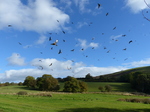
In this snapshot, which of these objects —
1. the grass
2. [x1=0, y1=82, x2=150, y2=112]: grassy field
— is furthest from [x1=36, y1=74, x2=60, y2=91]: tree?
the grass

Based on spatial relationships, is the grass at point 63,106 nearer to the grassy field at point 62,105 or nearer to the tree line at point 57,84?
the grassy field at point 62,105

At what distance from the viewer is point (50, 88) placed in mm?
95438

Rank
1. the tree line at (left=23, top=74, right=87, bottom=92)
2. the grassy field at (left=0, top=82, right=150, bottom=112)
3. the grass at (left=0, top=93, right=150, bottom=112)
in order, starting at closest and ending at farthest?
the grass at (left=0, top=93, right=150, bottom=112), the grassy field at (left=0, top=82, right=150, bottom=112), the tree line at (left=23, top=74, right=87, bottom=92)

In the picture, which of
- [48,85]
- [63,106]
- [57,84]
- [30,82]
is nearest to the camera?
[63,106]

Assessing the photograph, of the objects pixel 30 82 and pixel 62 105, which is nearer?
pixel 62 105

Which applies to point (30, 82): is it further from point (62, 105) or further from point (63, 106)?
point (63, 106)

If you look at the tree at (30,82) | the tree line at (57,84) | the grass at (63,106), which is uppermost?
the tree at (30,82)

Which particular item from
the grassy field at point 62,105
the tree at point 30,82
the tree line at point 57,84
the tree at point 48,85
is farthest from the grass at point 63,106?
the tree at point 30,82

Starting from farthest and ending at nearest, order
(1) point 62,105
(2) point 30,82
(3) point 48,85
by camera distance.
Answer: (2) point 30,82
(3) point 48,85
(1) point 62,105

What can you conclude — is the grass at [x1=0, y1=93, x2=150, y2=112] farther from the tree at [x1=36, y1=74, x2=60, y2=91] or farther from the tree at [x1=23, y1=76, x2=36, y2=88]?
the tree at [x1=23, y1=76, x2=36, y2=88]

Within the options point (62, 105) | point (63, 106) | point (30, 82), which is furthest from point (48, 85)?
point (63, 106)

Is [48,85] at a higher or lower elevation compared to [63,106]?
higher

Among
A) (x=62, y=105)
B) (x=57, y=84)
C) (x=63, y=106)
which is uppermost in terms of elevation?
(x=57, y=84)

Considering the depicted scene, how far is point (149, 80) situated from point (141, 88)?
22.5ft
